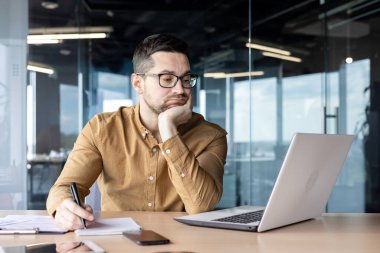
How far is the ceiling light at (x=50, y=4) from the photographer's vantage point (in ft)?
15.5

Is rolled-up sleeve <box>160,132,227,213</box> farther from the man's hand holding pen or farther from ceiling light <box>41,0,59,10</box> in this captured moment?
ceiling light <box>41,0,59,10</box>

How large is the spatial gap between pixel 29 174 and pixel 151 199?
2.95m

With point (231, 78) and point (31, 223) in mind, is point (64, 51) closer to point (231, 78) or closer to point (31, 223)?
point (231, 78)

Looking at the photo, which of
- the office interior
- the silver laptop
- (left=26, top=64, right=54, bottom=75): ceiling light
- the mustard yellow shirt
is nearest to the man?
the mustard yellow shirt

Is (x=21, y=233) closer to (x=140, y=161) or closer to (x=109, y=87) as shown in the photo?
(x=140, y=161)

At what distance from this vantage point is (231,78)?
5.59 m

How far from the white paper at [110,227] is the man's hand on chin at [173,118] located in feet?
1.18

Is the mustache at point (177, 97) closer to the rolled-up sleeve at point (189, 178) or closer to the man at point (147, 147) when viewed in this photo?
the man at point (147, 147)

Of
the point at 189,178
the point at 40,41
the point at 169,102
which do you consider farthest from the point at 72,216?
the point at 40,41

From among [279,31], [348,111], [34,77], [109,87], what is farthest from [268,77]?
[34,77]

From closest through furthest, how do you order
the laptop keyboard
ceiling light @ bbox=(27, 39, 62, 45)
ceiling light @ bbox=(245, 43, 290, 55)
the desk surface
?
the desk surface
the laptop keyboard
ceiling light @ bbox=(27, 39, 62, 45)
ceiling light @ bbox=(245, 43, 290, 55)

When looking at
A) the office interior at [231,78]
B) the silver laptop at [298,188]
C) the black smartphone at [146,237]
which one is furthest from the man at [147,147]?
the office interior at [231,78]

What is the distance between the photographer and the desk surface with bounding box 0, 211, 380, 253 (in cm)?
118

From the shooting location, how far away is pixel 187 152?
1710 millimetres
